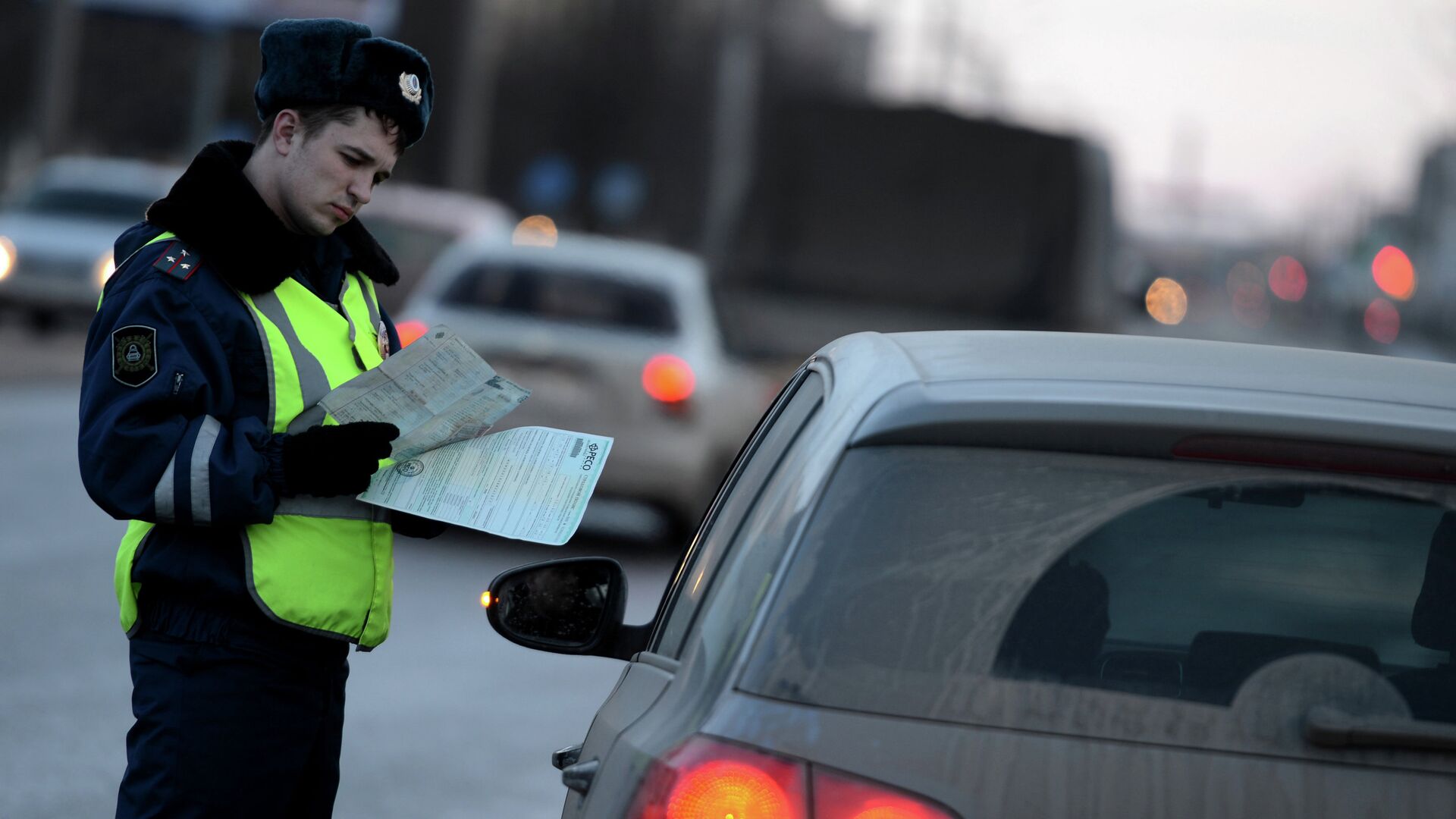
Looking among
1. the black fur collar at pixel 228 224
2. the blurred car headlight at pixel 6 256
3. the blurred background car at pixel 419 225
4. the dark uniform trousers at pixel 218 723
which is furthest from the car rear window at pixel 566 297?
the blurred car headlight at pixel 6 256

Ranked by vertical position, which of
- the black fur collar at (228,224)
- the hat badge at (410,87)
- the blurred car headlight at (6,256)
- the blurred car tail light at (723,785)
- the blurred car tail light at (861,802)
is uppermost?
the hat badge at (410,87)

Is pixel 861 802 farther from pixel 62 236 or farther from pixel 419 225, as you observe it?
pixel 62 236

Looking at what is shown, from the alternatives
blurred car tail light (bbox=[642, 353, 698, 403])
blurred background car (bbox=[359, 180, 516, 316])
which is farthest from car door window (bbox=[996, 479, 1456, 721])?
blurred background car (bbox=[359, 180, 516, 316])

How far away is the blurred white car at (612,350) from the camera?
417 inches

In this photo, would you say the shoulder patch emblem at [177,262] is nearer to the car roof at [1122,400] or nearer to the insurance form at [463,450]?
the insurance form at [463,450]

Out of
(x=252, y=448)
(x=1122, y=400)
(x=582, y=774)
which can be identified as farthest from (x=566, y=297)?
(x=1122, y=400)

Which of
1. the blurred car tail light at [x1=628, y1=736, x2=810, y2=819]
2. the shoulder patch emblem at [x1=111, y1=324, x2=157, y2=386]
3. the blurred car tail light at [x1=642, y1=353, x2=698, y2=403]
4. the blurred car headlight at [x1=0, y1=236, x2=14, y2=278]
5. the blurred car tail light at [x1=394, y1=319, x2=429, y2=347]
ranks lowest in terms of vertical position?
the blurred car headlight at [x1=0, y1=236, x2=14, y2=278]

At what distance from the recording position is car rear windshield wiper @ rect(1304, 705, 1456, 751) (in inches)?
85.3

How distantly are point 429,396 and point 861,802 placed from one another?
4.48ft

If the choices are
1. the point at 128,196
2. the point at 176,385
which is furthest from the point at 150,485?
the point at 128,196

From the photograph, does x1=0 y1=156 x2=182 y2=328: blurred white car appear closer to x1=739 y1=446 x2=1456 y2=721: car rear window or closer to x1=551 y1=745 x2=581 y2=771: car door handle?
x1=551 y1=745 x2=581 y2=771: car door handle

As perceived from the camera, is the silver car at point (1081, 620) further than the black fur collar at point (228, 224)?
No

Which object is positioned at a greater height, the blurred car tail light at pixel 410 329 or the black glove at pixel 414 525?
the black glove at pixel 414 525

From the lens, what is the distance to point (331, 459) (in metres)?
3.03
